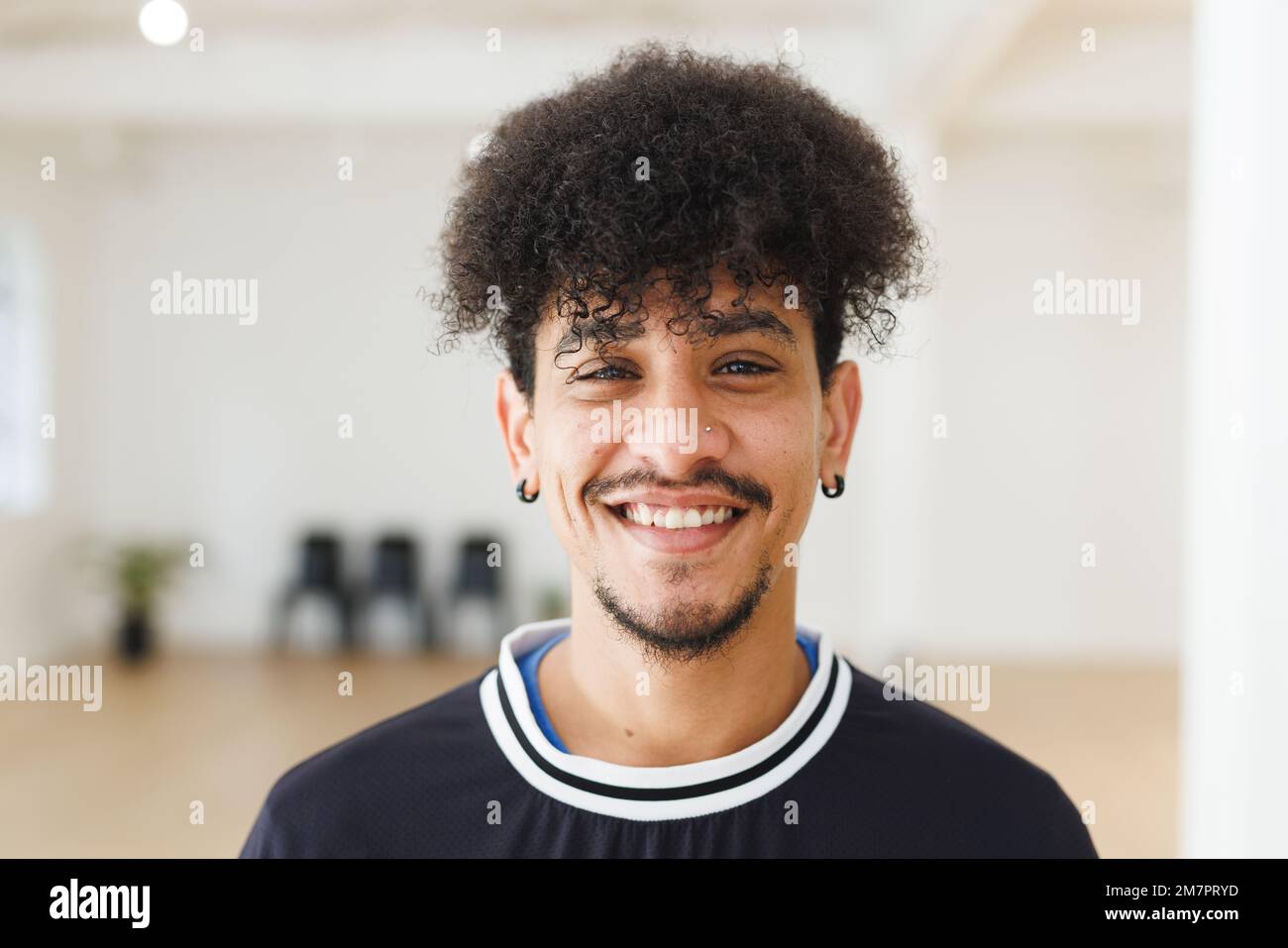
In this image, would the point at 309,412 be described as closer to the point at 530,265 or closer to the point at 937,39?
the point at 937,39

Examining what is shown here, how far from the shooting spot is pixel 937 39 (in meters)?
4.79

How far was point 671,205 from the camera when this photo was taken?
116 cm

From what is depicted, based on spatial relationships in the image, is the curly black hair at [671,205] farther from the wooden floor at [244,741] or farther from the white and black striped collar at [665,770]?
the wooden floor at [244,741]

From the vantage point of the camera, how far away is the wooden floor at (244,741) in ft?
13.8

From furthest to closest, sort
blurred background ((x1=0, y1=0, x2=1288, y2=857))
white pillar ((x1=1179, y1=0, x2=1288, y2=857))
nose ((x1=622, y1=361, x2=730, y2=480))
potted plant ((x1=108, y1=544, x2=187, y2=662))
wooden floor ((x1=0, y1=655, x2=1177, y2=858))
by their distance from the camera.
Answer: potted plant ((x1=108, y1=544, x2=187, y2=662)) < blurred background ((x1=0, y1=0, x2=1288, y2=857)) < wooden floor ((x1=0, y1=655, x2=1177, y2=858)) < white pillar ((x1=1179, y1=0, x2=1288, y2=857)) < nose ((x1=622, y1=361, x2=730, y2=480))

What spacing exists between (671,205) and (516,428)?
365mm

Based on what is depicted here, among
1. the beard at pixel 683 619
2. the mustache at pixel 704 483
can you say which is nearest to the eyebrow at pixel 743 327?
the mustache at pixel 704 483

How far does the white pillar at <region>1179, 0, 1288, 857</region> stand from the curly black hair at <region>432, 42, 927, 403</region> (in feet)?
3.06

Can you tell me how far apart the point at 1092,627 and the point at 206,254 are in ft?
21.7

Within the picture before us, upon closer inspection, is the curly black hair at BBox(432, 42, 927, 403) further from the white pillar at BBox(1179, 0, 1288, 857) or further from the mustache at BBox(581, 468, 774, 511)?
the white pillar at BBox(1179, 0, 1288, 857)

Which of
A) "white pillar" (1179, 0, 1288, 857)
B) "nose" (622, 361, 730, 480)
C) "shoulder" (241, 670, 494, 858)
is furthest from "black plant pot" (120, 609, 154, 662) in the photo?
"nose" (622, 361, 730, 480)

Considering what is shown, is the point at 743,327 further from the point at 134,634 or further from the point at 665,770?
the point at 134,634

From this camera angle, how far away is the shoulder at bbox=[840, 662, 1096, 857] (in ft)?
4.16

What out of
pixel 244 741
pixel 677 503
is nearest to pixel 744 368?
pixel 677 503
